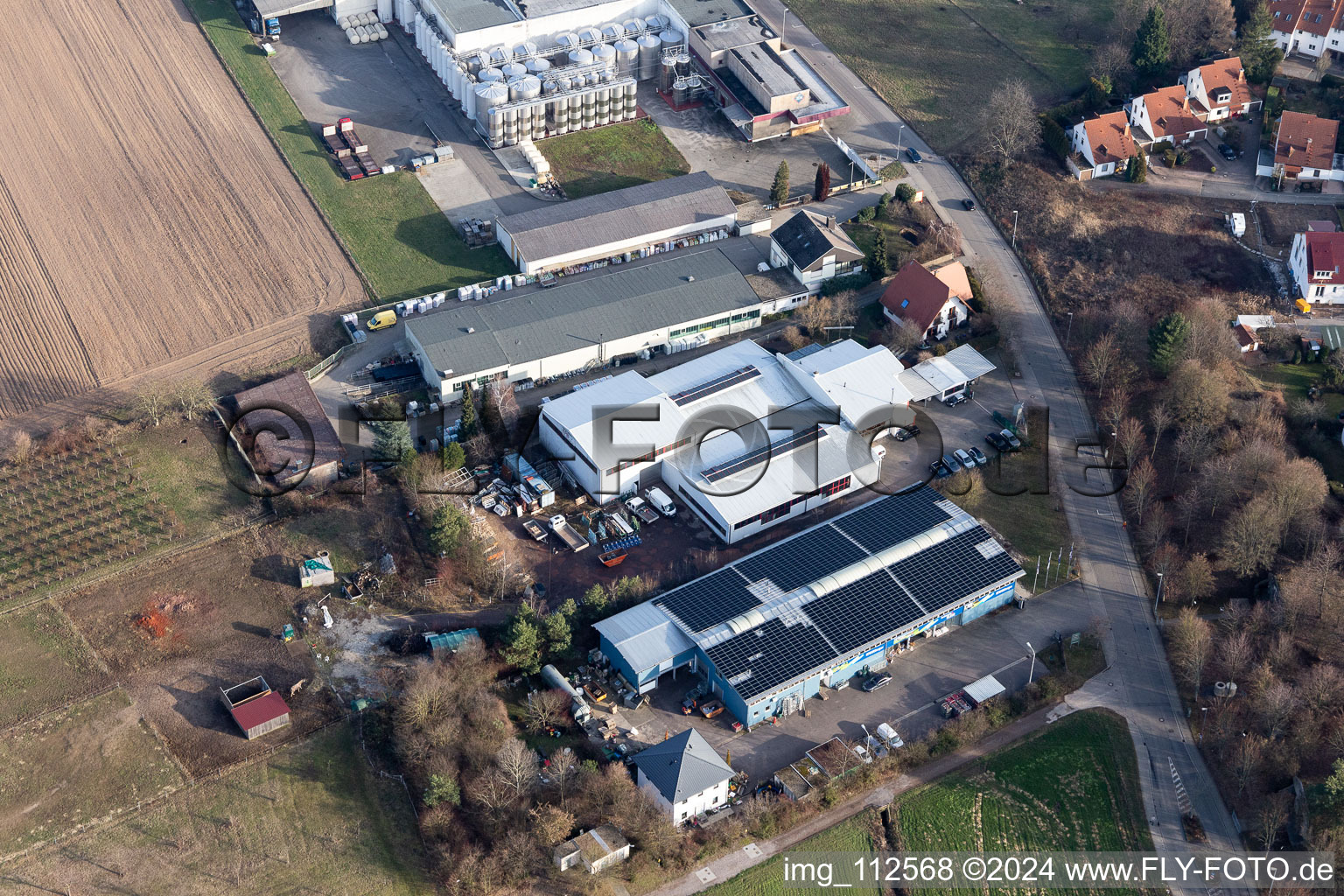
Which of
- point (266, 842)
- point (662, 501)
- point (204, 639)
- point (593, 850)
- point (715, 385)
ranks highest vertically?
point (715, 385)

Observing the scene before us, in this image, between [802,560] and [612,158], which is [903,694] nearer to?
[802,560]

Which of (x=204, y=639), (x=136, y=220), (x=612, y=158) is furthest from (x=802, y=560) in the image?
(x=136, y=220)

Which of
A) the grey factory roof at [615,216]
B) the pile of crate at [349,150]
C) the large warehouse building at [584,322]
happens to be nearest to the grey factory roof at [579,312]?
the large warehouse building at [584,322]

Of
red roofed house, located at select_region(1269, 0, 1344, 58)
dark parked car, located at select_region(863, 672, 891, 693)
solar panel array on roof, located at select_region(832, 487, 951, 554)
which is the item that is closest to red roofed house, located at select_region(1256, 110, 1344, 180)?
red roofed house, located at select_region(1269, 0, 1344, 58)

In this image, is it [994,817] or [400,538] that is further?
[400,538]

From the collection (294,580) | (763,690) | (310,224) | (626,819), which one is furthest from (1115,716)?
(310,224)

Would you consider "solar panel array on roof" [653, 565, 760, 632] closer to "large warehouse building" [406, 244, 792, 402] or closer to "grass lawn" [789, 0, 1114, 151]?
"large warehouse building" [406, 244, 792, 402]

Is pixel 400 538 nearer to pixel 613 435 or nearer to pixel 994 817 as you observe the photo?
pixel 613 435
